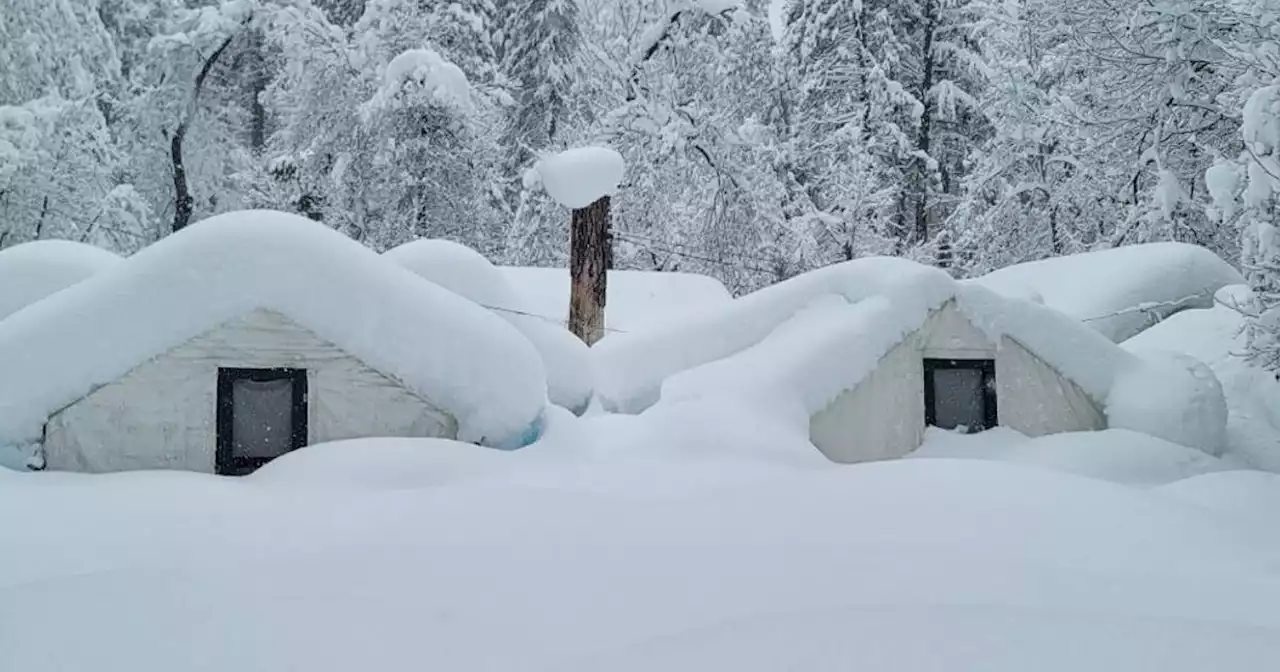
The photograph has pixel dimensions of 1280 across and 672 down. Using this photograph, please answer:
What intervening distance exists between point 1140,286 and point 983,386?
5.83 meters

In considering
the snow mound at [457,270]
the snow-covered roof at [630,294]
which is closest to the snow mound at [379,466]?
the snow mound at [457,270]

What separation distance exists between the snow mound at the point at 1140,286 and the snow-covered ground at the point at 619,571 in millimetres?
7949

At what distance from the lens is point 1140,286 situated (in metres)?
12.4

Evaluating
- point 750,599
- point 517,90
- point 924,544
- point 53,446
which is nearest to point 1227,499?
point 924,544

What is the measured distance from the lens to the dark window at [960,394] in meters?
8.35

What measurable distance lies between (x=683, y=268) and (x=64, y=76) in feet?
43.5

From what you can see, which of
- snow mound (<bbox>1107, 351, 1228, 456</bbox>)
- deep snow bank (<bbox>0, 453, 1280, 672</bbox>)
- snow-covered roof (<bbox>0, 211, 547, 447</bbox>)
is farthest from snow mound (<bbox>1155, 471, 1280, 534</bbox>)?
snow-covered roof (<bbox>0, 211, 547, 447</bbox>)

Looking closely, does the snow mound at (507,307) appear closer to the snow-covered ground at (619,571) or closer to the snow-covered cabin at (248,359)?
the snow-covered cabin at (248,359)

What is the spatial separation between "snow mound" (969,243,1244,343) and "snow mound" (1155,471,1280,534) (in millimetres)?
5447

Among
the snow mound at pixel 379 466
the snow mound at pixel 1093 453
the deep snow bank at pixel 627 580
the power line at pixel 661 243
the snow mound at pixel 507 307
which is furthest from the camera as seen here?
the power line at pixel 661 243

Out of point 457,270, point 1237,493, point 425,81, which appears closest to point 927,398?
point 1237,493

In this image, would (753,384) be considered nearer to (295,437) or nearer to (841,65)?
(295,437)

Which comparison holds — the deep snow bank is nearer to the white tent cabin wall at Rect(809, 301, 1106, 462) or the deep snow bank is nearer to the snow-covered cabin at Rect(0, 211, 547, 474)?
the snow-covered cabin at Rect(0, 211, 547, 474)

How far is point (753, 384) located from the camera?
757cm
